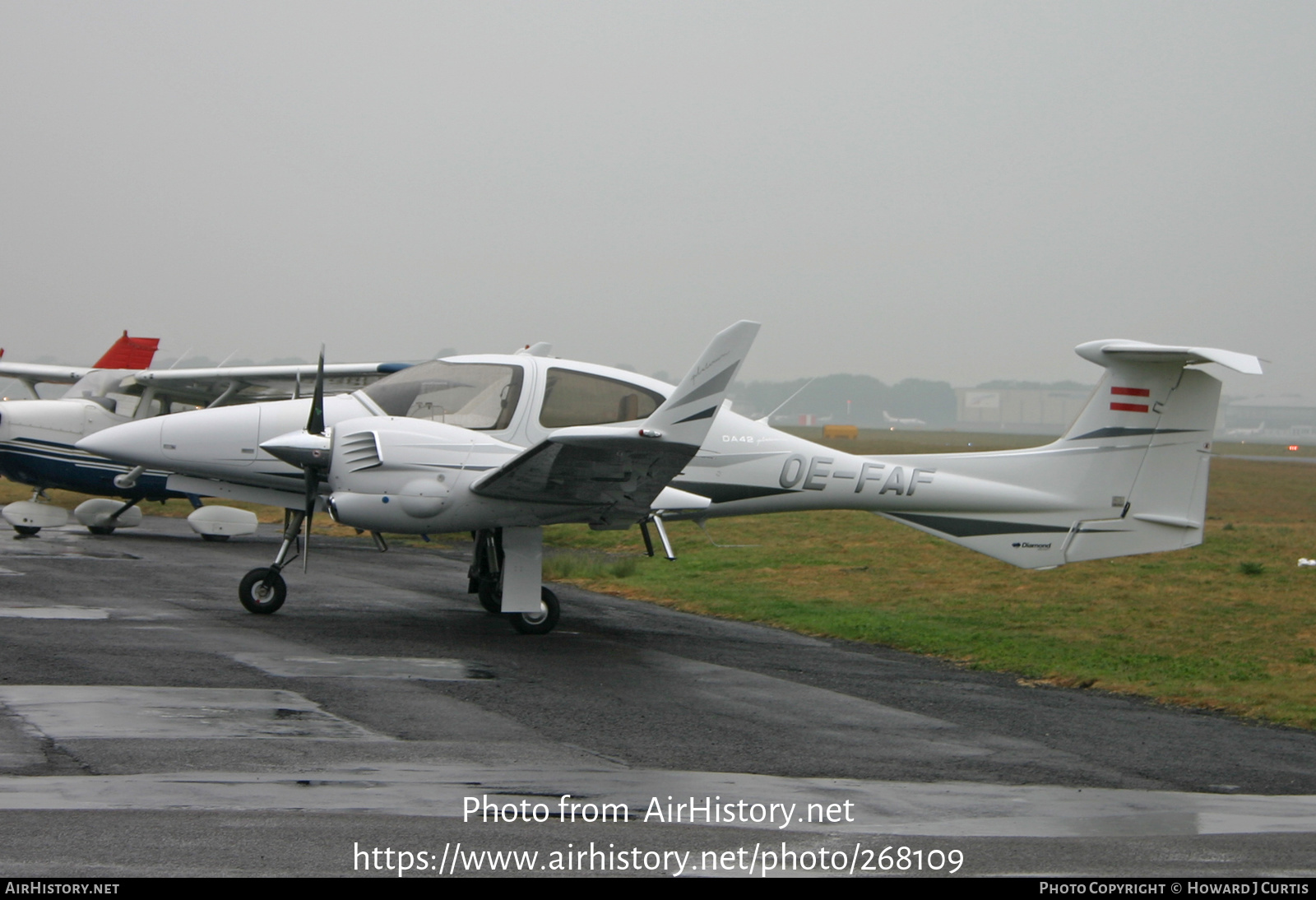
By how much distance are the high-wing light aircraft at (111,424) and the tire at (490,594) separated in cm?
564

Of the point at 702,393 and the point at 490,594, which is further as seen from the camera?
the point at 490,594

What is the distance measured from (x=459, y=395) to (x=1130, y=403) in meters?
6.97

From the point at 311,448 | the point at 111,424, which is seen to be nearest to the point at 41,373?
the point at 111,424

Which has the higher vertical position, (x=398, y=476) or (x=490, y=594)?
(x=398, y=476)

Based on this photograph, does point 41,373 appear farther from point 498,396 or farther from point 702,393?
point 702,393

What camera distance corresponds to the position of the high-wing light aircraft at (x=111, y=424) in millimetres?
17938

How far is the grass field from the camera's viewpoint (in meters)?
10.2

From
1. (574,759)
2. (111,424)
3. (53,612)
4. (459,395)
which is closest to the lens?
(574,759)

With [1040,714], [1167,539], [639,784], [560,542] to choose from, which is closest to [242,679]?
[639,784]

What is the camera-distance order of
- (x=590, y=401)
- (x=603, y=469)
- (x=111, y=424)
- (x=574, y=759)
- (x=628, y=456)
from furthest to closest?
(x=111, y=424)
(x=590, y=401)
(x=603, y=469)
(x=628, y=456)
(x=574, y=759)

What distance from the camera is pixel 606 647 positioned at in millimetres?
10438

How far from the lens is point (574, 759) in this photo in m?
6.19

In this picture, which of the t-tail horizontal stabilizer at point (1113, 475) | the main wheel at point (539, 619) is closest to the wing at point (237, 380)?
the main wheel at point (539, 619)

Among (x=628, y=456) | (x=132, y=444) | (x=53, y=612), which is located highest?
(x=628, y=456)
